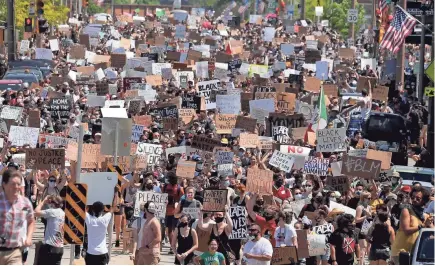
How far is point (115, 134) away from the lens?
21547 millimetres

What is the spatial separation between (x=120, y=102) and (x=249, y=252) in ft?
60.9

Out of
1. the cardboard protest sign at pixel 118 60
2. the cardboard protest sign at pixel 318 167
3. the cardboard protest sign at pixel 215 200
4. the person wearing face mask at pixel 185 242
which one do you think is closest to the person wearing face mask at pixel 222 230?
the person wearing face mask at pixel 185 242

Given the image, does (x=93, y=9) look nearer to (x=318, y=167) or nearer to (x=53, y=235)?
(x=318, y=167)

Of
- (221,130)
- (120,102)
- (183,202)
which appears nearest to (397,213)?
(183,202)

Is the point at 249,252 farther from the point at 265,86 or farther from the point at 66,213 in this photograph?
the point at 265,86

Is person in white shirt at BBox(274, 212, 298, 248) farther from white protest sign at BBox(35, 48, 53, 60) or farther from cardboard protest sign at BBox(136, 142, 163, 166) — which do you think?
white protest sign at BBox(35, 48, 53, 60)

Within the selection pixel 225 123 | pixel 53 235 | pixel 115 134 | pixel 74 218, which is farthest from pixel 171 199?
pixel 225 123

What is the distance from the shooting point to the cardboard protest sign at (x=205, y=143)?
88.9 ft

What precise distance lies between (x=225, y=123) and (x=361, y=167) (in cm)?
769

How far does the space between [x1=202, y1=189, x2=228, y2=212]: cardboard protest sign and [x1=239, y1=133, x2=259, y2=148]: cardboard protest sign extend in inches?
294

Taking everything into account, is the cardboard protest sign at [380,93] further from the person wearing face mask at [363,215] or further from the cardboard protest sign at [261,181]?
the person wearing face mask at [363,215]

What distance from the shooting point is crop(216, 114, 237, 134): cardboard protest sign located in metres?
30.9

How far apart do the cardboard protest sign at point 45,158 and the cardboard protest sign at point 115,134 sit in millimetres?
1156

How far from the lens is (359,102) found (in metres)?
36.8
